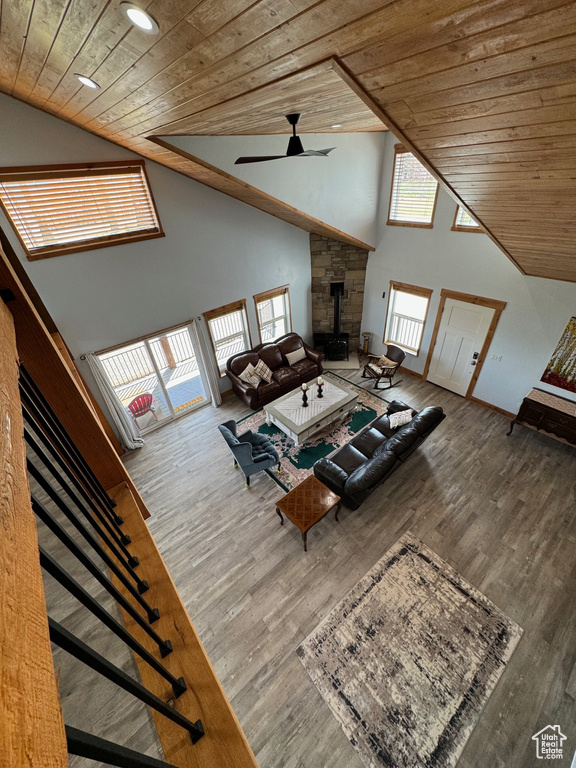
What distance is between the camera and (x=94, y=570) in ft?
3.17

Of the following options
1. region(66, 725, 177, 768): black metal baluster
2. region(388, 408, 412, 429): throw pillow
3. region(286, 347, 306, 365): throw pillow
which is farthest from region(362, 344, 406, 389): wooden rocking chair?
region(66, 725, 177, 768): black metal baluster

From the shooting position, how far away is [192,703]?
1026mm

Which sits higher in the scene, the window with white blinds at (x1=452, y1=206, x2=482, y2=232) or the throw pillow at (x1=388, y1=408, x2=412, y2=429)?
the window with white blinds at (x1=452, y1=206, x2=482, y2=232)

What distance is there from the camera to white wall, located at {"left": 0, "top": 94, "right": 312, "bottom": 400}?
385 centimetres

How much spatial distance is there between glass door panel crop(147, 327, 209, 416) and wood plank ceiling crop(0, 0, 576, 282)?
3.69m

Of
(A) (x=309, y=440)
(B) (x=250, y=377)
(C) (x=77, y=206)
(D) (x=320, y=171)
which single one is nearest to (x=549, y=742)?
(A) (x=309, y=440)

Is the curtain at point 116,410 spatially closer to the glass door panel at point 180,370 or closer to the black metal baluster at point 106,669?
the glass door panel at point 180,370

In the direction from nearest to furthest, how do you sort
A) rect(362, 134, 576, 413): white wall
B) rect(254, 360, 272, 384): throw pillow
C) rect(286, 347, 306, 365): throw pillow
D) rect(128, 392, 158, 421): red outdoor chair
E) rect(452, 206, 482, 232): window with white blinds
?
rect(362, 134, 576, 413): white wall
rect(452, 206, 482, 232): window with white blinds
rect(128, 392, 158, 421): red outdoor chair
rect(254, 360, 272, 384): throw pillow
rect(286, 347, 306, 365): throw pillow

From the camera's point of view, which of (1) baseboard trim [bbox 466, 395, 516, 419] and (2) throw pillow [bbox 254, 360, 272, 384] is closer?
(1) baseboard trim [bbox 466, 395, 516, 419]

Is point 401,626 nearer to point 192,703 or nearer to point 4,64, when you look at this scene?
point 192,703

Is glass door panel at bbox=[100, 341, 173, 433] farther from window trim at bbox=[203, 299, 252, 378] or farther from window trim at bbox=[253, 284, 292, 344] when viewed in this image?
window trim at bbox=[253, 284, 292, 344]

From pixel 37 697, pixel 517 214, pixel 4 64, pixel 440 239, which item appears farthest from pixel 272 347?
pixel 37 697

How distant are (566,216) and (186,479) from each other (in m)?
5.34

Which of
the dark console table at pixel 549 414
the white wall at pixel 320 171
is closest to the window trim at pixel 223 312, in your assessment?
the white wall at pixel 320 171
